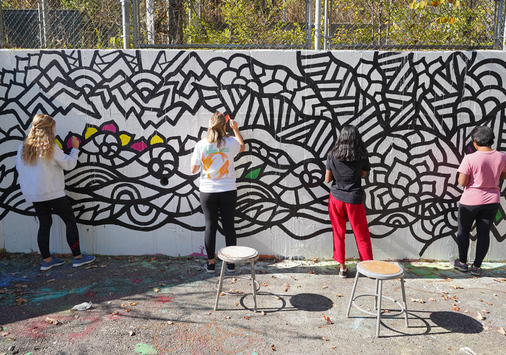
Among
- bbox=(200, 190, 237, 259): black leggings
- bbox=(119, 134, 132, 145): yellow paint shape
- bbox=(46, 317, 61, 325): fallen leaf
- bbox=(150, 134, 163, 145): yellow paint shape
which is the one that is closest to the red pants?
bbox=(200, 190, 237, 259): black leggings

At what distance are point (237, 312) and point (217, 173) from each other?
1.53 metres

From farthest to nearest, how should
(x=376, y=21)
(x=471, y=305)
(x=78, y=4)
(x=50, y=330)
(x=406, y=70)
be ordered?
(x=78, y=4), (x=376, y=21), (x=406, y=70), (x=471, y=305), (x=50, y=330)

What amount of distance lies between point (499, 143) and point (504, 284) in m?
1.70

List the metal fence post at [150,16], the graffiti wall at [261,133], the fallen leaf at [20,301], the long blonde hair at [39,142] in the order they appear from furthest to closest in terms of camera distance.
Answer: the metal fence post at [150,16] → the graffiti wall at [261,133] → the long blonde hair at [39,142] → the fallen leaf at [20,301]

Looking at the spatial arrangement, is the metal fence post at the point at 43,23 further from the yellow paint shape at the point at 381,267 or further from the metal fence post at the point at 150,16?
the yellow paint shape at the point at 381,267

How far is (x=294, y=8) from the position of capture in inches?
198

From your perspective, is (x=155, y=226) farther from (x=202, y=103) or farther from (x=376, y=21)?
(x=376, y=21)

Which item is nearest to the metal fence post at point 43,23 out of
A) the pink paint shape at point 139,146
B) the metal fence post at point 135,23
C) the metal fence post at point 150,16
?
the metal fence post at point 135,23

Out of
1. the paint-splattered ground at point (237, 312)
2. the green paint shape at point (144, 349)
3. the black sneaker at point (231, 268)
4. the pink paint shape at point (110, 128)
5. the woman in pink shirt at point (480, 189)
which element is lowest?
the green paint shape at point (144, 349)

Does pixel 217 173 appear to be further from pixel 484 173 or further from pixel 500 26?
pixel 500 26

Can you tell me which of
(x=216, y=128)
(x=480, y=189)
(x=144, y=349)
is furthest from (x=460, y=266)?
(x=144, y=349)

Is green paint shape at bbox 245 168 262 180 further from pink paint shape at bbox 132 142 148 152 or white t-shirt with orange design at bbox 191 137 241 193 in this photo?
pink paint shape at bbox 132 142 148 152

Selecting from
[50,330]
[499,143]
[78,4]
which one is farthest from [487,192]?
[78,4]

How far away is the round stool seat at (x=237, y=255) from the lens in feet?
11.8
